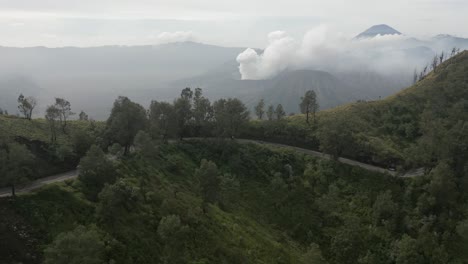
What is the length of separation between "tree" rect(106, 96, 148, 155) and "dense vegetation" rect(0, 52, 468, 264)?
30 centimetres

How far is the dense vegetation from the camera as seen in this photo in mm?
53781

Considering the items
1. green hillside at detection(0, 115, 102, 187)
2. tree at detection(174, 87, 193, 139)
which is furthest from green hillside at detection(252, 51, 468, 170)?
green hillside at detection(0, 115, 102, 187)

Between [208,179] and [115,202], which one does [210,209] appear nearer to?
[208,179]

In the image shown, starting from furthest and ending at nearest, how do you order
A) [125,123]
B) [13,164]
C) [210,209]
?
[125,123] < [210,209] < [13,164]

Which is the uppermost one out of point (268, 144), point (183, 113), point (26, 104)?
point (26, 104)

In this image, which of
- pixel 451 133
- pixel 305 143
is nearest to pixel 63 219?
pixel 305 143

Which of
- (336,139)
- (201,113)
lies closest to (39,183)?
(201,113)

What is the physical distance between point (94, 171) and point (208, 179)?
20.4 meters

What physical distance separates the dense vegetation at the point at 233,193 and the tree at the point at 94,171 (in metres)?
0.20

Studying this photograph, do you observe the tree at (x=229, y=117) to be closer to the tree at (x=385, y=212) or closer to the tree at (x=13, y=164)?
the tree at (x=385, y=212)

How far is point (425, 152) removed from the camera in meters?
95.3

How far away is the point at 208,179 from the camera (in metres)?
70.8

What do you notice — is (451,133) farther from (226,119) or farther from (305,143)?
(226,119)

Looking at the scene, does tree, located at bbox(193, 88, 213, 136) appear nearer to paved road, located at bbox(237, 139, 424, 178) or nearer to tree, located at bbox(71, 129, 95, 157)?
paved road, located at bbox(237, 139, 424, 178)
